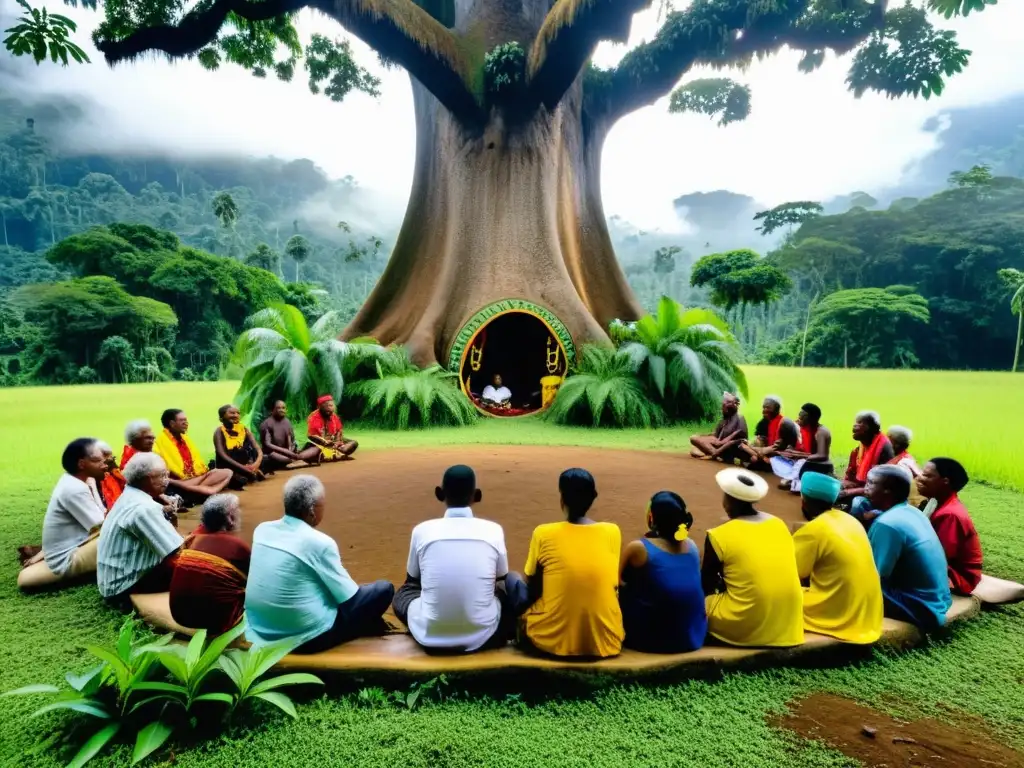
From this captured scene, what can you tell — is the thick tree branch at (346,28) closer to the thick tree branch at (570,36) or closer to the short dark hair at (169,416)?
the thick tree branch at (570,36)

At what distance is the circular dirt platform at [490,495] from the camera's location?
12.7ft

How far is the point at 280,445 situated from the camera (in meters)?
6.27

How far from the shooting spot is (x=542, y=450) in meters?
7.30

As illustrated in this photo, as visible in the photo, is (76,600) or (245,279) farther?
(245,279)

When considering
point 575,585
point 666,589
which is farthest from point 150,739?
point 666,589

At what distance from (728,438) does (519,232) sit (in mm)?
6783

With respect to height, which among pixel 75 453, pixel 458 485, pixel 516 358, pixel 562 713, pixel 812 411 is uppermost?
pixel 516 358

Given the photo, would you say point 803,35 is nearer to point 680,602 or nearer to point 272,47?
point 272,47

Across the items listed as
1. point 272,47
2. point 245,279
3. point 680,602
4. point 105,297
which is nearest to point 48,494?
point 680,602

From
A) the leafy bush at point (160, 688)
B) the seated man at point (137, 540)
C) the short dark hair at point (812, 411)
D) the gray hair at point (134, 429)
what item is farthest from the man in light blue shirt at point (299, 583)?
the short dark hair at point (812, 411)

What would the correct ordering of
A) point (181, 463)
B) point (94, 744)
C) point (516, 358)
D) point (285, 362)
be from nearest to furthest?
point (94, 744) → point (181, 463) → point (285, 362) → point (516, 358)

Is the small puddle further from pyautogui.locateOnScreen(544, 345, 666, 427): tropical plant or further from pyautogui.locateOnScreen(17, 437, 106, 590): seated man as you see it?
pyautogui.locateOnScreen(544, 345, 666, 427): tropical plant

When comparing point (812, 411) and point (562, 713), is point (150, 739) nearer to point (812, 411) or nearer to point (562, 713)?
point (562, 713)

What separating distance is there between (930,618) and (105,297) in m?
26.6
